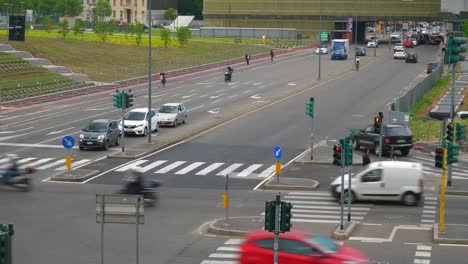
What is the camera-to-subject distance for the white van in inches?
1435

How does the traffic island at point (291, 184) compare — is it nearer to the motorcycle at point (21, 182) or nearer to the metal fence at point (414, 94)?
the motorcycle at point (21, 182)

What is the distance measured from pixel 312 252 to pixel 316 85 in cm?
6659

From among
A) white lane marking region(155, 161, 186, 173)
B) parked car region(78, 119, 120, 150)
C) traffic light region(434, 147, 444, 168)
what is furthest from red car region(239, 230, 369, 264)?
parked car region(78, 119, 120, 150)

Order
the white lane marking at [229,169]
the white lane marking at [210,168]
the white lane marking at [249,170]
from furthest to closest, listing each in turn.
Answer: the white lane marking at [210,168] < the white lane marking at [229,169] < the white lane marking at [249,170]

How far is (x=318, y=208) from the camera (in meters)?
35.6

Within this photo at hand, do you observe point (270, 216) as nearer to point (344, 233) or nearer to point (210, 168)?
point (344, 233)

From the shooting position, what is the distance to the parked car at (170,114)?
60.2 m

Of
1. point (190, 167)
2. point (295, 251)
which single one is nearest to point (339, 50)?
point (190, 167)

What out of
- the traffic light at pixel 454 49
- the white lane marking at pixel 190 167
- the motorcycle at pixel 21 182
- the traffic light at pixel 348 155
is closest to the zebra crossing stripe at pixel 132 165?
the white lane marking at pixel 190 167

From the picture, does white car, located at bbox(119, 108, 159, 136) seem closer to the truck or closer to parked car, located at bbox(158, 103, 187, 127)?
parked car, located at bbox(158, 103, 187, 127)

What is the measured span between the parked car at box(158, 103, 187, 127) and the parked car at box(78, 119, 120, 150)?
781 cm

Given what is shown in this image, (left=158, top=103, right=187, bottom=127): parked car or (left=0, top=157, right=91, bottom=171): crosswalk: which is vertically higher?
(left=158, top=103, right=187, bottom=127): parked car

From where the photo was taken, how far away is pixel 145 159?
4744 centimetres

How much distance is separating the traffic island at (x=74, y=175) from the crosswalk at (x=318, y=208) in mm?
8874
